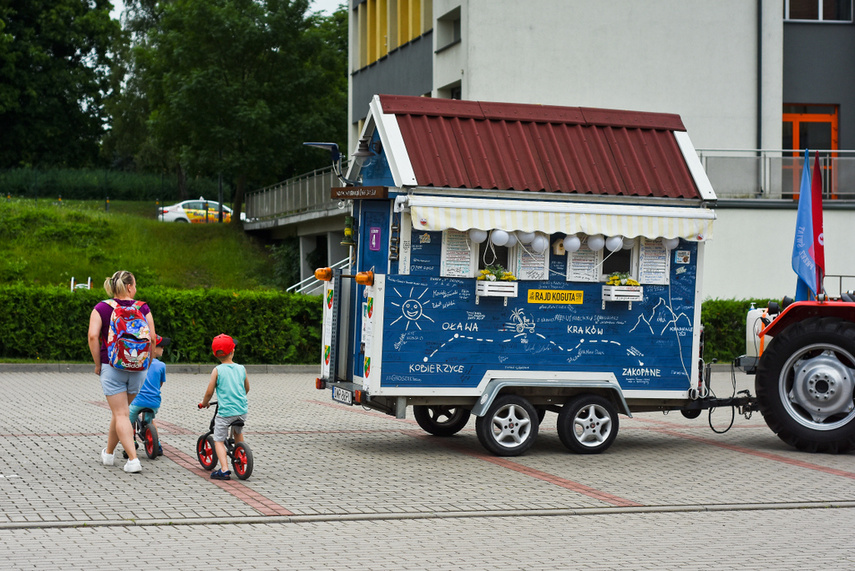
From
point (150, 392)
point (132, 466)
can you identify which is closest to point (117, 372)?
point (150, 392)

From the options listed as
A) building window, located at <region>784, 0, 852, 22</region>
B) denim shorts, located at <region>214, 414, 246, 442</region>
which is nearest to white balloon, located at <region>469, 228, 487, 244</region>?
denim shorts, located at <region>214, 414, 246, 442</region>

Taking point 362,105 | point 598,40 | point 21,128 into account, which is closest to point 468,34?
→ point 598,40

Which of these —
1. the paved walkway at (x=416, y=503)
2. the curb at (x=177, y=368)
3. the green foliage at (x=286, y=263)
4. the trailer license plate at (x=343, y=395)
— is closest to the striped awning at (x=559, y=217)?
the trailer license plate at (x=343, y=395)

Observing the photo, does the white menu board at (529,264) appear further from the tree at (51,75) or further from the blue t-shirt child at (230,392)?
the tree at (51,75)

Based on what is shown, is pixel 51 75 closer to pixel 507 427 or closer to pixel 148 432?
pixel 148 432

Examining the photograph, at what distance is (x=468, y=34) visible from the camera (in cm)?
3003

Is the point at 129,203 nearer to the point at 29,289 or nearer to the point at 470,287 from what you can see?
the point at 29,289

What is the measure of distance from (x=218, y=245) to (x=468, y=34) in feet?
52.3

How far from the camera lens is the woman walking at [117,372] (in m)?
9.98

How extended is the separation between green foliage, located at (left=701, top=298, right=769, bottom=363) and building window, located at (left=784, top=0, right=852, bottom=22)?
10.5 m

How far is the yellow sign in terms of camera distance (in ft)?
38.8

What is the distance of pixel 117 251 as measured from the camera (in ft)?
127

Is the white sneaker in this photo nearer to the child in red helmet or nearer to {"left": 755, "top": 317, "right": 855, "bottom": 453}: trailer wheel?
the child in red helmet

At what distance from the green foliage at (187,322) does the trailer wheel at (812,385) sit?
12.3m
